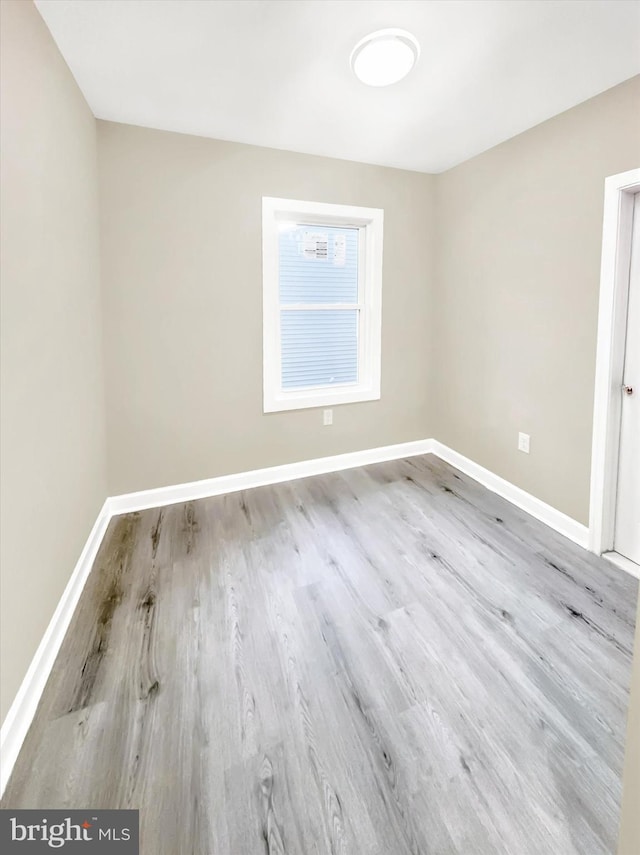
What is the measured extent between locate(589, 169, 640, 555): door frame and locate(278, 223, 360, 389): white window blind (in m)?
1.74

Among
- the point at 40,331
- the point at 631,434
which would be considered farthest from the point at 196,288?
the point at 631,434

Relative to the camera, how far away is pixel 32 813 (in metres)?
1.08

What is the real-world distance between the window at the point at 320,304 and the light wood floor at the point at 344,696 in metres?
1.32

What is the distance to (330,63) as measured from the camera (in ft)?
6.14

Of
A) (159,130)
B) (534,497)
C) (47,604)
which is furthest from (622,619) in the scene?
(159,130)

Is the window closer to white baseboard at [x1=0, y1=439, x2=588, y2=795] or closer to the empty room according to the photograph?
the empty room

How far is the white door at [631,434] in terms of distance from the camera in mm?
2107

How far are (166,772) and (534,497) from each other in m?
2.46

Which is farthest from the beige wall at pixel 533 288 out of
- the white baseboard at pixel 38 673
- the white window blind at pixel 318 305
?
the white baseboard at pixel 38 673

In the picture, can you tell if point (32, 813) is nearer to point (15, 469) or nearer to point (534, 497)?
point (15, 469)

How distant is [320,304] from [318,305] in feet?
0.07

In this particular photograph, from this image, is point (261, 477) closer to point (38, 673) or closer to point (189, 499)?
point (189, 499)

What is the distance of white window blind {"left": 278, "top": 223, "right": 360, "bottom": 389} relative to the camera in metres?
3.14

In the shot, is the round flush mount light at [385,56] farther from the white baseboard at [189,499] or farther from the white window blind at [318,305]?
the white baseboard at [189,499]
